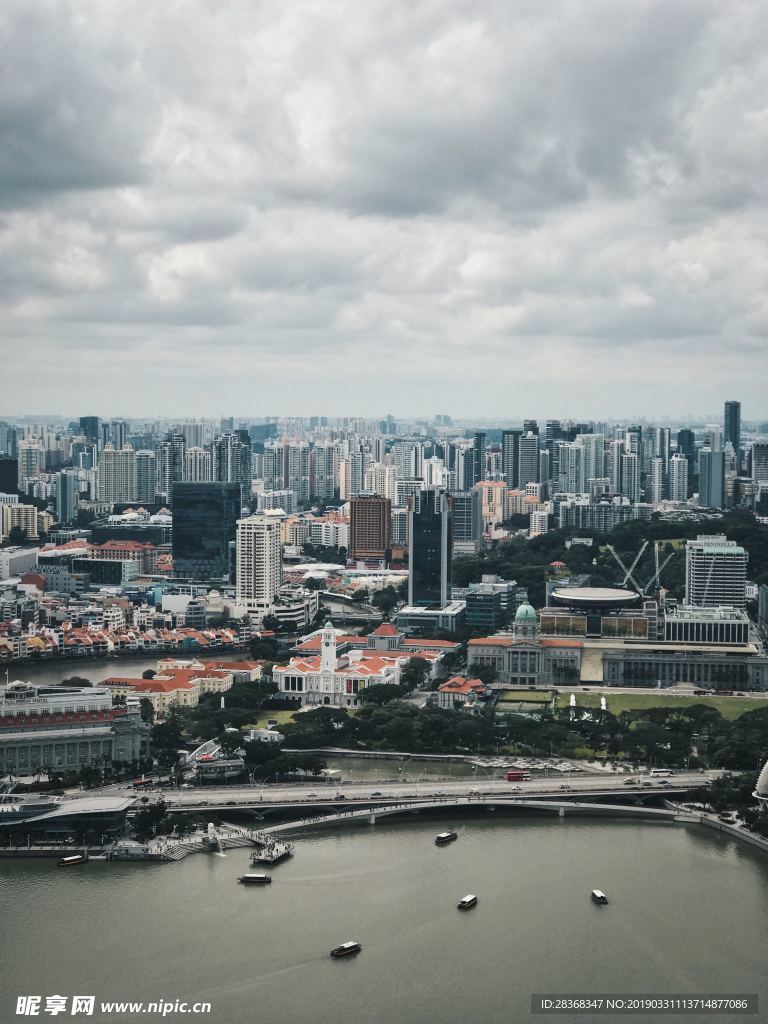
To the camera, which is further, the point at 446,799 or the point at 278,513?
the point at 278,513

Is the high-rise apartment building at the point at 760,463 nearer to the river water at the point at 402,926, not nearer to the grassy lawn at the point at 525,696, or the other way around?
the grassy lawn at the point at 525,696

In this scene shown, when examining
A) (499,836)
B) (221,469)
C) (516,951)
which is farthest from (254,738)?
(221,469)

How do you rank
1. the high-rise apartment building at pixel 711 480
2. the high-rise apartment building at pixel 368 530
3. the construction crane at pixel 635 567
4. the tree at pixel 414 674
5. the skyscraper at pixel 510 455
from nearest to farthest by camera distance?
the tree at pixel 414 674
the construction crane at pixel 635 567
the high-rise apartment building at pixel 368 530
the high-rise apartment building at pixel 711 480
the skyscraper at pixel 510 455

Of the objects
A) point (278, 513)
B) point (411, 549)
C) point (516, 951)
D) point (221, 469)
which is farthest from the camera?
point (221, 469)

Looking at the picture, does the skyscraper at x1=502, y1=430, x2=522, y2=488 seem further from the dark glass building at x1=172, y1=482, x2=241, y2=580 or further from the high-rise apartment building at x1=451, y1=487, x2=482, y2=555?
the dark glass building at x1=172, y1=482, x2=241, y2=580

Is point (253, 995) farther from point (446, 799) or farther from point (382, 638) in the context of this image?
point (382, 638)

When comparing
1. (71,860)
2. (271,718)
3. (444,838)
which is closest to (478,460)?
(271,718)

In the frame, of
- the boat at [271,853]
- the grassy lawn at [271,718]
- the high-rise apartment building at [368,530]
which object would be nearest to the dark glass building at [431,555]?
the grassy lawn at [271,718]
